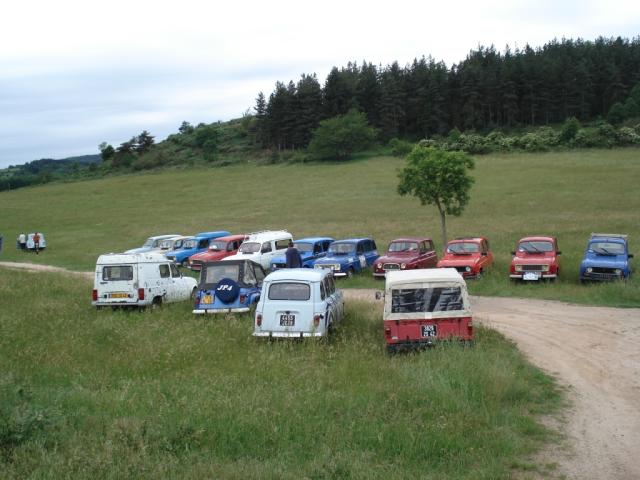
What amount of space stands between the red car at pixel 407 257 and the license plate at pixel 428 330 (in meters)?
10.4

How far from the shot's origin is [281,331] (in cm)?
1289

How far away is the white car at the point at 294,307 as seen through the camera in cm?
1291

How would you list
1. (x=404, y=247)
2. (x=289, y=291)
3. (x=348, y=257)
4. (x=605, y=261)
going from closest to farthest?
(x=289, y=291), (x=605, y=261), (x=404, y=247), (x=348, y=257)

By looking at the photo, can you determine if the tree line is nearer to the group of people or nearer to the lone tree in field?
the group of people

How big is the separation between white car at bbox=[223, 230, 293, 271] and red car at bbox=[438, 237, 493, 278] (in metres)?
7.05

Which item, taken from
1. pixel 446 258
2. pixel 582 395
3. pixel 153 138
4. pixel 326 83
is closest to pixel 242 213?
pixel 446 258

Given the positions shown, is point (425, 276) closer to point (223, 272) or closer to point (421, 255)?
point (223, 272)

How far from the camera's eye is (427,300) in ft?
39.2

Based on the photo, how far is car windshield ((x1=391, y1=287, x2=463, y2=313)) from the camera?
11844mm

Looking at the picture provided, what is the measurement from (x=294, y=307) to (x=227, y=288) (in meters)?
3.05

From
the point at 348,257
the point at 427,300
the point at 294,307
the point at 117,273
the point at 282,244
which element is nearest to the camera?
the point at 427,300

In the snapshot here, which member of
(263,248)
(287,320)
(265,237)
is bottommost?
(287,320)

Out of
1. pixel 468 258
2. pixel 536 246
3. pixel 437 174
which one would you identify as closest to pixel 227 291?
pixel 468 258

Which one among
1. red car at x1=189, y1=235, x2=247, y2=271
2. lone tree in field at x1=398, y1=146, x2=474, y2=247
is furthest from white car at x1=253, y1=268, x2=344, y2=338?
red car at x1=189, y1=235, x2=247, y2=271
